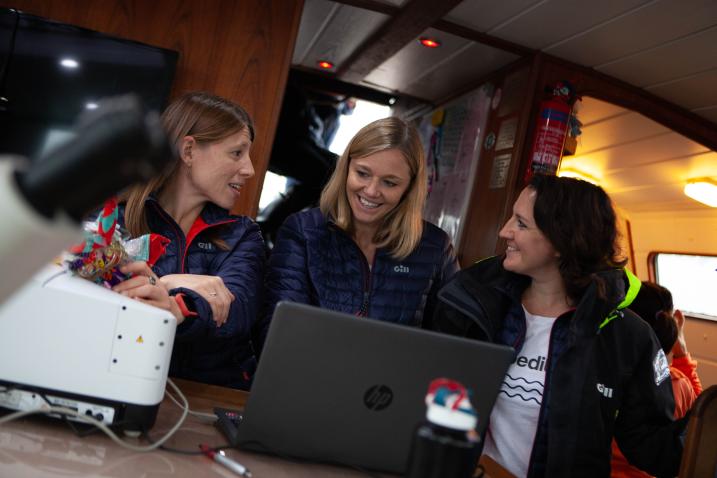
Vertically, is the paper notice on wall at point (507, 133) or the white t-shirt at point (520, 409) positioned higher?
the paper notice on wall at point (507, 133)

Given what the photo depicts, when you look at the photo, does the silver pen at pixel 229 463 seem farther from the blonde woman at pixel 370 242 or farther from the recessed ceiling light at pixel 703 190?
the recessed ceiling light at pixel 703 190

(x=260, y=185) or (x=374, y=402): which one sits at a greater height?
(x=260, y=185)

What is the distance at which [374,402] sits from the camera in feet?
3.87

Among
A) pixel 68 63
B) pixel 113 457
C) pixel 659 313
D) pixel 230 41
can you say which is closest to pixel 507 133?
pixel 659 313

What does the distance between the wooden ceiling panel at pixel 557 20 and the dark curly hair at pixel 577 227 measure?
136 centimetres

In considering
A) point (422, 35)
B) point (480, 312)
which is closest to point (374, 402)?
point (480, 312)

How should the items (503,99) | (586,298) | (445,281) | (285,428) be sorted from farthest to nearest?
1. (503,99)
2. (445,281)
3. (586,298)
4. (285,428)

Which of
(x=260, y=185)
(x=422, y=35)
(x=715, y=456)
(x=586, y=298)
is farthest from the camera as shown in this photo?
(x=422, y=35)

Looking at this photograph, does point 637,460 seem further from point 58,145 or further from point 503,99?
point 503,99

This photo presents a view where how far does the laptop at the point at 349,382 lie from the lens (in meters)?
1.12

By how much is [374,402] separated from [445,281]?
1.14 metres

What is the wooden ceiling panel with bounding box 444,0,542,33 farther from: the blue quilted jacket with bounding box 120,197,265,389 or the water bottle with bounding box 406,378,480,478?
the water bottle with bounding box 406,378,480,478

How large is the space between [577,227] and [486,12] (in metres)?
1.75

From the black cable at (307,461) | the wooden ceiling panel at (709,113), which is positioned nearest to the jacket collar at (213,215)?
the black cable at (307,461)
